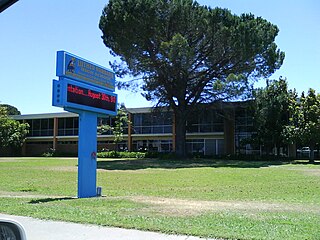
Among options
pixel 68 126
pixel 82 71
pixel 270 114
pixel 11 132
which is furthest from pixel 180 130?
pixel 11 132

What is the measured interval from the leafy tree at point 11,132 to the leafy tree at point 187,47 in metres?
24.9

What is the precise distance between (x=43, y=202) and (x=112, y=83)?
6259mm

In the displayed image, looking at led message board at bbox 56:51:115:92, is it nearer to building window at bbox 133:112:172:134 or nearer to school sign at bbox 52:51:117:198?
school sign at bbox 52:51:117:198

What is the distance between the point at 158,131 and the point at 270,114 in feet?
54.4

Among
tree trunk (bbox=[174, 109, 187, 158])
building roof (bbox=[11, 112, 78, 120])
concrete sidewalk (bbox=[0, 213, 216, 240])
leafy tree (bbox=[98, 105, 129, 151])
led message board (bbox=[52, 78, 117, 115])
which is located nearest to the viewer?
concrete sidewalk (bbox=[0, 213, 216, 240])

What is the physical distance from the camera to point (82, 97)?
47.5 feet

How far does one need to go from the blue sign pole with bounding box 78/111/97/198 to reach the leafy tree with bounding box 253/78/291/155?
1112 inches

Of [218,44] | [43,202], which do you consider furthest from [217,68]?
[43,202]

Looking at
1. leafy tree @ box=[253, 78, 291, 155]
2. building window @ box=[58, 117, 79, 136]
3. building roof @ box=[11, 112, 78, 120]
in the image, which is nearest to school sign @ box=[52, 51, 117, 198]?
leafy tree @ box=[253, 78, 291, 155]

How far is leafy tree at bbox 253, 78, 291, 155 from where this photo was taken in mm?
41219

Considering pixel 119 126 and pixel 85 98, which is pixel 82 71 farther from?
pixel 119 126

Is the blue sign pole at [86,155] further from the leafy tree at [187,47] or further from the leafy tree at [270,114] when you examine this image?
the leafy tree at [270,114]

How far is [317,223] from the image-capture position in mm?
8227

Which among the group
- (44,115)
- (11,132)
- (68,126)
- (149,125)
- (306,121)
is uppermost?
(44,115)
